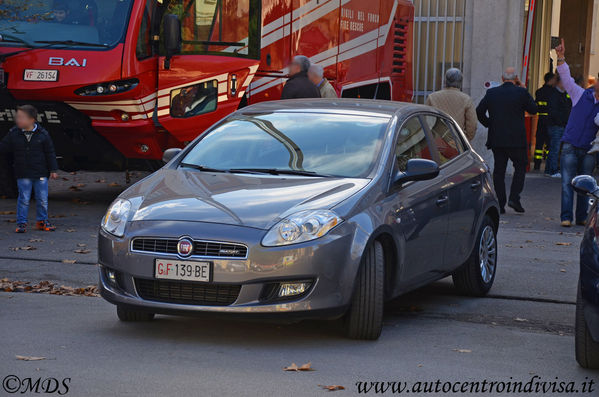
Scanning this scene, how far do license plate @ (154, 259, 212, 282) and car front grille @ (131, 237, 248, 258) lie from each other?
→ 63 millimetres

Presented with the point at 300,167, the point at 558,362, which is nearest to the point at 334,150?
the point at 300,167

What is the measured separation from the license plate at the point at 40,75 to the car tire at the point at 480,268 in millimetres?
6082

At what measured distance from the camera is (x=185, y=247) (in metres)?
6.25

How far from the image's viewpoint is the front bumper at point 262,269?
620cm

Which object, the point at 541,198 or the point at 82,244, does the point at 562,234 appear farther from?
the point at 82,244

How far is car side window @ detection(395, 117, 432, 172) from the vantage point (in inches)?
291

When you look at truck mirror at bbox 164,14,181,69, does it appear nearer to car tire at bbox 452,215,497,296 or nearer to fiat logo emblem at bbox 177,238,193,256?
Answer: car tire at bbox 452,215,497,296

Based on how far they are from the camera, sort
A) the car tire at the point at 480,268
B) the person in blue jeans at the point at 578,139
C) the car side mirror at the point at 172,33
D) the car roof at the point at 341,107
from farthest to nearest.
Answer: the person in blue jeans at the point at 578,139
the car side mirror at the point at 172,33
the car tire at the point at 480,268
the car roof at the point at 341,107

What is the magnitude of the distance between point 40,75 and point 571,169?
260 inches

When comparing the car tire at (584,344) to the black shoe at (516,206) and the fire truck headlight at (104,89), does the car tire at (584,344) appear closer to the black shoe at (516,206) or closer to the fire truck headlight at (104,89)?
the fire truck headlight at (104,89)

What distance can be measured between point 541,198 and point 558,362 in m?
11.0

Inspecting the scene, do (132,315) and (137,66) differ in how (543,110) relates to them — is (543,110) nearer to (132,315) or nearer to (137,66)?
(137,66)

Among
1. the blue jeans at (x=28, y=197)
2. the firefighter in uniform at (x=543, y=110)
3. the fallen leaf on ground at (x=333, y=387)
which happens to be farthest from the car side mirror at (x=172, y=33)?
the firefighter in uniform at (x=543, y=110)

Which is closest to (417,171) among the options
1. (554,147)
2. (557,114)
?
(557,114)
